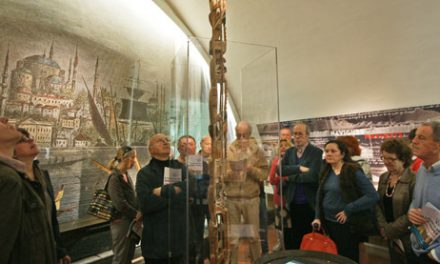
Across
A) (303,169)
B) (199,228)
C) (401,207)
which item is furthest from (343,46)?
(199,228)

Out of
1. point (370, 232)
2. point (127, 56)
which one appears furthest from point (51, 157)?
point (370, 232)

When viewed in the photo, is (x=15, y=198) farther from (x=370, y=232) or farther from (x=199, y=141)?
(x=370, y=232)

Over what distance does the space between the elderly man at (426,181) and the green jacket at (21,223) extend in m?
1.86

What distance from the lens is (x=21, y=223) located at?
1.00 metres

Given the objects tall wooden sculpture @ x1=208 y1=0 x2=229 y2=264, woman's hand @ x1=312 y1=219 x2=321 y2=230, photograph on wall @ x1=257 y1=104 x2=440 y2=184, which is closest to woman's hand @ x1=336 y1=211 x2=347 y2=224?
woman's hand @ x1=312 y1=219 x2=321 y2=230

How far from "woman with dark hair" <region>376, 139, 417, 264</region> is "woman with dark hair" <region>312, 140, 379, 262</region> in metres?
0.10

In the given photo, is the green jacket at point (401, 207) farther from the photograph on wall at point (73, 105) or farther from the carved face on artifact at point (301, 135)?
the photograph on wall at point (73, 105)

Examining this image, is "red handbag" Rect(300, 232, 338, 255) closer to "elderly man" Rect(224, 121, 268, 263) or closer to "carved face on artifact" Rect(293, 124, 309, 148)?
"elderly man" Rect(224, 121, 268, 263)

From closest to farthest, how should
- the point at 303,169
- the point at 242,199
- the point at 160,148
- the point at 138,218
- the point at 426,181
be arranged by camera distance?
the point at 426,181 → the point at 242,199 → the point at 160,148 → the point at 303,169 → the point at 138,218

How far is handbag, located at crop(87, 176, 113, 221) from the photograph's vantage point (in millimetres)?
2195

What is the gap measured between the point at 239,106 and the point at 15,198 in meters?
1.30

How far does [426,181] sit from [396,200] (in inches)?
12.4

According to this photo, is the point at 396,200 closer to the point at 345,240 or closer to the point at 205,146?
the point at 345,240

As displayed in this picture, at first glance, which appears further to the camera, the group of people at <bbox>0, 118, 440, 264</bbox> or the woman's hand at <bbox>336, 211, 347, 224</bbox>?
the woman's hand at <bbox>336, 211, 347, 224</bbox>
